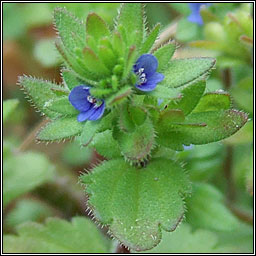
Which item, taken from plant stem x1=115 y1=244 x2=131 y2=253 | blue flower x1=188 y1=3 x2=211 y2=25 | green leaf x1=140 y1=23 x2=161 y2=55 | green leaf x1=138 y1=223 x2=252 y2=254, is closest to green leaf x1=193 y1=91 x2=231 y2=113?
green leaf x1=140 y1=23 x2=161 y2=55

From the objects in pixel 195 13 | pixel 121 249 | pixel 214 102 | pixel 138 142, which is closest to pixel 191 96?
pixel 214 102

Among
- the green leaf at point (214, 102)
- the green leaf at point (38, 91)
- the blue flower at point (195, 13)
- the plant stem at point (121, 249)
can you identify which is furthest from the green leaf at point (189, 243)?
the blue flower at point (195, 13)

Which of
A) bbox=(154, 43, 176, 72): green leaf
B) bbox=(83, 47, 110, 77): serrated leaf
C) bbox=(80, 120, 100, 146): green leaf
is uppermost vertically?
bbox=(154, 43, 176, 72): green leaf

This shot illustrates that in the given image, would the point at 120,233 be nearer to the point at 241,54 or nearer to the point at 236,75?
the point at 241,54

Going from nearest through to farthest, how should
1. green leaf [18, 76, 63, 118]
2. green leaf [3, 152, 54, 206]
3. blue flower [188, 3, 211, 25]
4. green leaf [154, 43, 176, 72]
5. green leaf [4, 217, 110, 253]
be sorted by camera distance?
green leaf [154, 43, 176, 72], green leaf [18, 76, 63, 118], green leaf [4, 217, 110, 253], green leaf [3, 152, 54, 206], blue flower [188, 3, 211, 25]

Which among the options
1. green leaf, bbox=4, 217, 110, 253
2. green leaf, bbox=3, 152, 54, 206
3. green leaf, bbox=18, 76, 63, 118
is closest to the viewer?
green leaf, bbox=18, 76, 63, 118

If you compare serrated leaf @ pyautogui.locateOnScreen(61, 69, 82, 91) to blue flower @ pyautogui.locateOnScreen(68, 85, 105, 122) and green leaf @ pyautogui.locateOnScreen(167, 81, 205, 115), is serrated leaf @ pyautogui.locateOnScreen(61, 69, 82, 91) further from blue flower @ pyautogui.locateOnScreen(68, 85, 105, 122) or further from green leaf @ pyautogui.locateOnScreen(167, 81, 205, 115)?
green leaf @ pyautogui.locateOnScreen(167, 81, 205, 115)

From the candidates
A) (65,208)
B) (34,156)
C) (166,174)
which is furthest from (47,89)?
(65,208)
